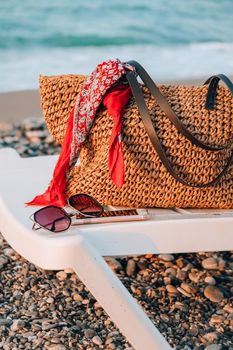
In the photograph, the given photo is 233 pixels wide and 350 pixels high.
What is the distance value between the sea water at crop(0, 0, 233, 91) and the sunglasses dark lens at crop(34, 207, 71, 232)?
590 cm

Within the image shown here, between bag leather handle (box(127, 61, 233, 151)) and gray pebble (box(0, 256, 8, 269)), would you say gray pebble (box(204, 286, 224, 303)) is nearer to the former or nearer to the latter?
bag leather handle (box(127, 61, 233, 151))

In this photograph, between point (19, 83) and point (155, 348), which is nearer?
point (155, 348)

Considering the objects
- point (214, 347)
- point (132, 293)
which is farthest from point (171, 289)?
point (214, 347)

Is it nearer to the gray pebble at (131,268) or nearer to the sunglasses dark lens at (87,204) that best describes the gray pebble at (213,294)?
the gray pebble at (131,268)

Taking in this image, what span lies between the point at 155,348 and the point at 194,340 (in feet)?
1.94

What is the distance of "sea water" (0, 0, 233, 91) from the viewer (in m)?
9.61

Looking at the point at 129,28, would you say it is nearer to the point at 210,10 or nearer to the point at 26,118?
the point at 210,10

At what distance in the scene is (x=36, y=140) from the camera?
18.3ft

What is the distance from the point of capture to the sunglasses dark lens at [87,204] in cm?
270

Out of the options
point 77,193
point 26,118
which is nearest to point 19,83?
point 26,118

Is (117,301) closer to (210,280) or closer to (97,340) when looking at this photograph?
(97,340)

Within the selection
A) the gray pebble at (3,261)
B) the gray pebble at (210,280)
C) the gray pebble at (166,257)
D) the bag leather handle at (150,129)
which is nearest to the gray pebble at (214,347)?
the gray pebble at (210,280)

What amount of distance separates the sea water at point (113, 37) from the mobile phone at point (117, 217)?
5787 millimetres

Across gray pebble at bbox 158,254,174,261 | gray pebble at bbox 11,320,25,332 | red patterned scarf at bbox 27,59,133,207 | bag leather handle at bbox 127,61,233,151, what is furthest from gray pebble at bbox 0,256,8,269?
bag leather handle at bbox 127,61,233,151
